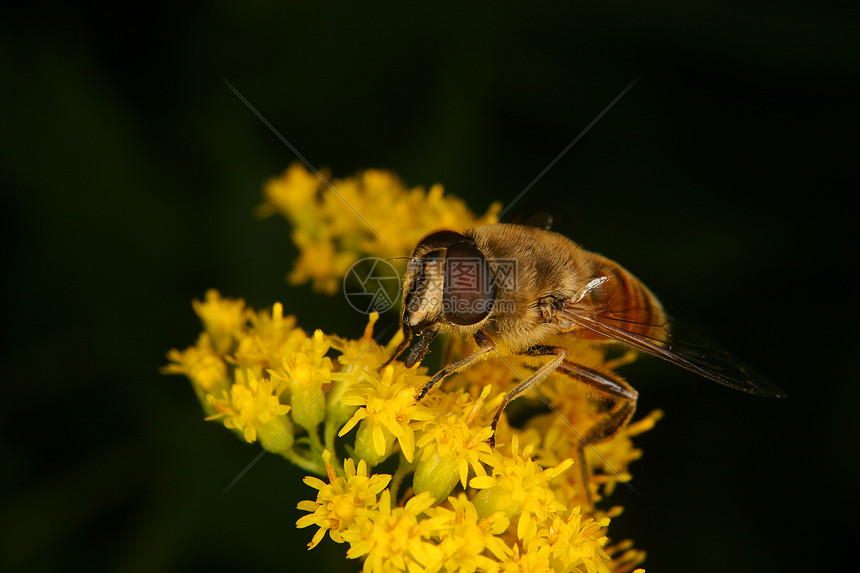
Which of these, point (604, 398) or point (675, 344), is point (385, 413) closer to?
point (604, 398)

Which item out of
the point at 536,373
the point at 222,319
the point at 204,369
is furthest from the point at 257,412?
the point at 536,373

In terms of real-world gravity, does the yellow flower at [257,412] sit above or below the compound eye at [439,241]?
below

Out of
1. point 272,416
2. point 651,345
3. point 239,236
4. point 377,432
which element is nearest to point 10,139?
point 239,236

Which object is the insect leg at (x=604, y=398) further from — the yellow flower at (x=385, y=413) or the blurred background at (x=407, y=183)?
the blurred background at (x=407, y=183)

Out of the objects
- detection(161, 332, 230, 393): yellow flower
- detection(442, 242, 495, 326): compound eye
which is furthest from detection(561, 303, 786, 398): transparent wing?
detection(161, 332, 230, 393): yellow flower

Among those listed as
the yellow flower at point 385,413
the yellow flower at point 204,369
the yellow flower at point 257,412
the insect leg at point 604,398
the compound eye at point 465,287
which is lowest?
the yellow flower at point 257,412

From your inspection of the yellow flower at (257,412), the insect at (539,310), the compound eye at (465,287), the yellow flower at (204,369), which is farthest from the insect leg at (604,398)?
the yellow flower at (204,369)
